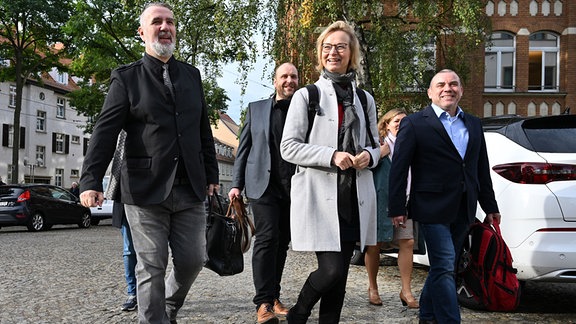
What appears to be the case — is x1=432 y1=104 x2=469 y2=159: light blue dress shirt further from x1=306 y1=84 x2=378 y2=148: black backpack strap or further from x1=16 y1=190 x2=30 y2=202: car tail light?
x1=16 y1=190 x2=30 y2=202: car tail light

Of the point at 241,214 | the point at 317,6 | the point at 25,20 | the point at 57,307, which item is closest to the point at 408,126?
the point at 241,214

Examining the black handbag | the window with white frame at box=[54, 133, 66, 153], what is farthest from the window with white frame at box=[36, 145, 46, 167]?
the black handbag

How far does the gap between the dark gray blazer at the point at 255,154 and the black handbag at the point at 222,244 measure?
43 cm

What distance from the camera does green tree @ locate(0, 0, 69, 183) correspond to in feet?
95.3

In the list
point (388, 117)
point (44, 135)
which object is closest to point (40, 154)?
point (44, 135)

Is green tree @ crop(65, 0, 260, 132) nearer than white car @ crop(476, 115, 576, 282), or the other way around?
white car @ crop(476, 115, 576, 282)

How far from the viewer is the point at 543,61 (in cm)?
2280

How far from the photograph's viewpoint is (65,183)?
180 ft

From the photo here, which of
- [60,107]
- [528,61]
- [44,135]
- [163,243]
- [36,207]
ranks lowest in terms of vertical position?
[36,207]

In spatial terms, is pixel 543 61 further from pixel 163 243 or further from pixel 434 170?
pixel 163 243

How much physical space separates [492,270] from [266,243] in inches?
66.5

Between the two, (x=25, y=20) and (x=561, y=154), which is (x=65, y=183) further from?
(x=561, y=154)

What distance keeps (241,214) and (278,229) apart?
454mm

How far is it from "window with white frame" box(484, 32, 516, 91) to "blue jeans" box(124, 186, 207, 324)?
20284 millimetres
